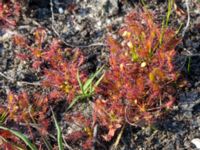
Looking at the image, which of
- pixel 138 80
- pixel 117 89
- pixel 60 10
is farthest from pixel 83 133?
pixel 60 10

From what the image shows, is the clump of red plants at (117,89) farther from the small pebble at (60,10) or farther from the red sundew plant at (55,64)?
the small pebble at (60,10)

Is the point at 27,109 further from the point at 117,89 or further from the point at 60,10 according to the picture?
the point at 60,10

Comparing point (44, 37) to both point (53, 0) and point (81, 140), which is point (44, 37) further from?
point (81, 140)

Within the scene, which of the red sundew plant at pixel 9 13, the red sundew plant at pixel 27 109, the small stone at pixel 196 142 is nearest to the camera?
the small stone at pixel 196 142

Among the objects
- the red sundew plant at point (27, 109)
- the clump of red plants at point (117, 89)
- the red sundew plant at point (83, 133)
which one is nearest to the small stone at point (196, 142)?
the clump of red plants at point (117, 89)

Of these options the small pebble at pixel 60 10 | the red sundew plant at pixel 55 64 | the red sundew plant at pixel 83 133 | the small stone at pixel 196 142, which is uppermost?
the small pebble at pixel 60 10

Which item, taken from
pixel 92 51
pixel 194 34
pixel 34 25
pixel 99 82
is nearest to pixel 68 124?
pixel 99 82

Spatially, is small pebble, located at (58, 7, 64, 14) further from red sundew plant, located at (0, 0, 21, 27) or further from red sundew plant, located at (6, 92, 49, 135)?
red sundew plant, located at (6, 92, 49, 135)
